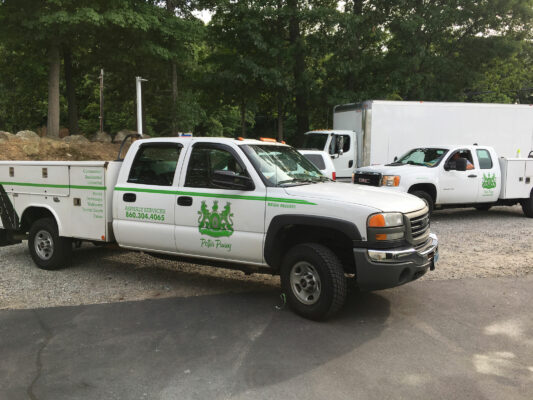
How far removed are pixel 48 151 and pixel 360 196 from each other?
15.5 meters

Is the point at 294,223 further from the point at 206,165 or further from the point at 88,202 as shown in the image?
the point at 88,202

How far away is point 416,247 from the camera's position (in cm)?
502

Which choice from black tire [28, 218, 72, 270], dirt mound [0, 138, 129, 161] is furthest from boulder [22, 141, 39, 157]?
black tire [28, 218, 72, 270]

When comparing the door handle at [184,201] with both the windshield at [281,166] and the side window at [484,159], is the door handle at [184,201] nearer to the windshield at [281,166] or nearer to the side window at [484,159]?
the windshield at [281,166]

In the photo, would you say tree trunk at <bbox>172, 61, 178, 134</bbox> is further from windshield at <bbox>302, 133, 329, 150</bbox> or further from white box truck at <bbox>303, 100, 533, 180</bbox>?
windshield at <bbox>302, 133, 329, 150</bbox>

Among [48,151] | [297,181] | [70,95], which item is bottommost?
[297,181]

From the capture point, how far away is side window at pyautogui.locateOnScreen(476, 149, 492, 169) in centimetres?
1198

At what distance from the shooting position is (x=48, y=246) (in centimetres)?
707

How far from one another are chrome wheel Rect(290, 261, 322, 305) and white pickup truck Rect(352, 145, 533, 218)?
6614 millimetres

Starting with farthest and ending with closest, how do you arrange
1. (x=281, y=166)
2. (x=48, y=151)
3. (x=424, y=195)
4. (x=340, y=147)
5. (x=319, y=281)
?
(x=48, y=151)
(x=340, y=147)
(x=424, y=195)
(x=281, y=166)
(x=319, y=281)

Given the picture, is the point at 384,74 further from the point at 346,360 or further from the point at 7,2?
the point at 346,360

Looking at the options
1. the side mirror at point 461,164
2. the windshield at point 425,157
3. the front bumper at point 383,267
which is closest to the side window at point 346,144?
the windshield at point 425,157

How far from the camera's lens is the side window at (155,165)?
6.03 meters

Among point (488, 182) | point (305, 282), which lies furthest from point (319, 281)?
point (488, 182)
